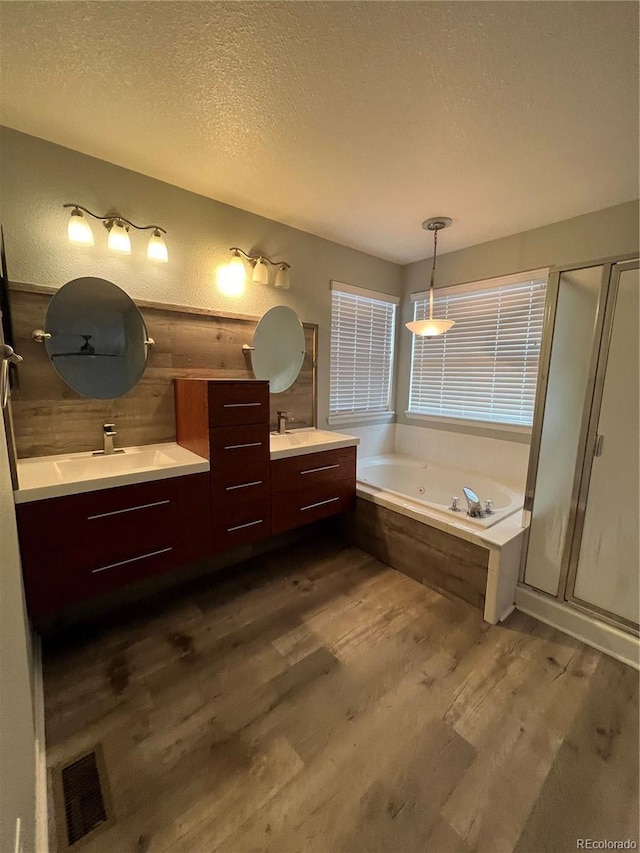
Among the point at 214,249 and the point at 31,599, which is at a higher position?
the point at 214,249

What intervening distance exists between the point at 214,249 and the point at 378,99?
1.23m

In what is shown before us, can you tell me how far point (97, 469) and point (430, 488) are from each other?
8.21 ft

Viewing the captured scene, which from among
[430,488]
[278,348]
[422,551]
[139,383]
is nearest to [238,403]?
[139,383]

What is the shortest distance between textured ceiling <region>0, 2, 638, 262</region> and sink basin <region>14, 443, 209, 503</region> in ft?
4.85

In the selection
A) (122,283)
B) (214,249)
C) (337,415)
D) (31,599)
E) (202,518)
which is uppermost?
(214,249)

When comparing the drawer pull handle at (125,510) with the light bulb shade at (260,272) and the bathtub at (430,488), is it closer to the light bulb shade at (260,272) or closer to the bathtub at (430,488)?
the bathtub at (430,488)

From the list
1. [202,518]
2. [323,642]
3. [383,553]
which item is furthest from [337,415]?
[323,642]

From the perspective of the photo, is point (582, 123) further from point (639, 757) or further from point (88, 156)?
point (639, 757)

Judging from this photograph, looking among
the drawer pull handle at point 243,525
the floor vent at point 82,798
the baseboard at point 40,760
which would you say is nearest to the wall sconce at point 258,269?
the drawer pull handle at point 243,525

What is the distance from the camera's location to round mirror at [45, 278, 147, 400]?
5.65 feet

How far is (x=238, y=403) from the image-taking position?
1.83m

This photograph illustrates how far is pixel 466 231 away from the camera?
245cm

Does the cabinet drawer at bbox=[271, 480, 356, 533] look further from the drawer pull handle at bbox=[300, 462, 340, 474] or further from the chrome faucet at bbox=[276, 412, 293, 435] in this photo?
the chrome faucet at bbox=[276, 412, 293, 435]

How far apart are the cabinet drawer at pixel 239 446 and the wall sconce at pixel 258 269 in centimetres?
104
